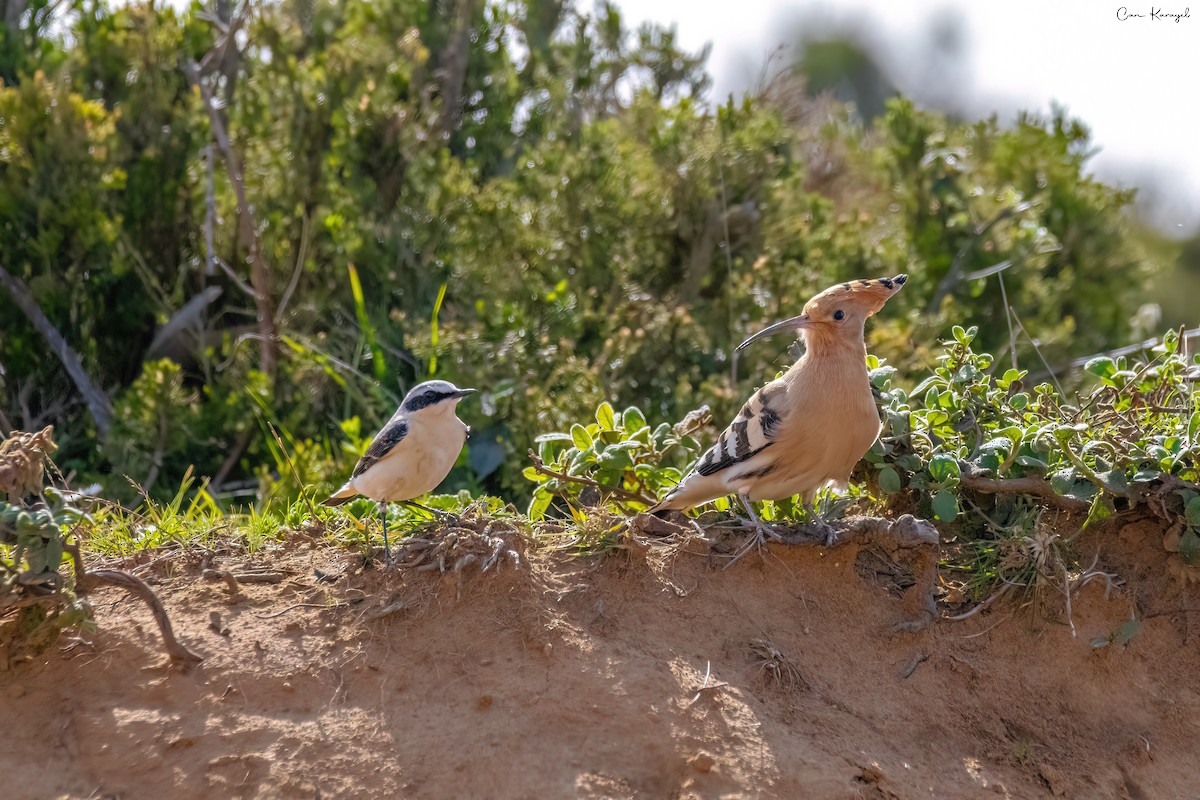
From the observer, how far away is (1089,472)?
4.07m

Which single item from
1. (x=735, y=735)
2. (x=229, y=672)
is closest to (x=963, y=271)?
(x=735, y=735)

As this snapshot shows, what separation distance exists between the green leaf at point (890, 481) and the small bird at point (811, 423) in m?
0.15

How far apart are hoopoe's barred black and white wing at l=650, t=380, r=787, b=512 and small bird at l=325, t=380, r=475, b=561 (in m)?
0.83

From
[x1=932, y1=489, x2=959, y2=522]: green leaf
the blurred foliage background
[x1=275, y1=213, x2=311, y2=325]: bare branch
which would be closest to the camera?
[x1=932, y1=489, x2=959, y2=522]: green leaf

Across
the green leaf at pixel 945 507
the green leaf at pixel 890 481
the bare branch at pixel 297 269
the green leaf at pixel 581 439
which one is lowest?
the green leaf at pixel 945 507

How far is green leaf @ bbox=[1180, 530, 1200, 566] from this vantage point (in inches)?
160

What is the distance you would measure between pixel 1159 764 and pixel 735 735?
143 centimetres

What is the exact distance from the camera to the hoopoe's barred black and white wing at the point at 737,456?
4195mm

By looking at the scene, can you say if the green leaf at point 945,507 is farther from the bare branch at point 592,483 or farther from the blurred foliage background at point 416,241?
the blurred foliage background at point 416,241

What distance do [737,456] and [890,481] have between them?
588 mm

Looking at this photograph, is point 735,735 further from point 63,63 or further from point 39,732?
point 63,63

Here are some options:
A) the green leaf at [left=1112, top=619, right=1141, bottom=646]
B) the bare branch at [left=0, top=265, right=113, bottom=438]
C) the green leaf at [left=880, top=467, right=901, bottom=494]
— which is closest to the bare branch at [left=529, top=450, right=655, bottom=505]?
the green leaf at [left=880, top=467, right=901, bottom=494]

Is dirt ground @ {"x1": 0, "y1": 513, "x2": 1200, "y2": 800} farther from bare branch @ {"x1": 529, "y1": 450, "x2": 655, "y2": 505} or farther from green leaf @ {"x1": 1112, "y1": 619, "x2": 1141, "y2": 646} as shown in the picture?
bare branch @ {"x1": 529, "y1": 450, "x2": 655, "y2": 505}

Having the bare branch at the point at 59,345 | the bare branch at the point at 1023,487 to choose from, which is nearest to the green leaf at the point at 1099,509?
the bare branch at the point at 1023,487
